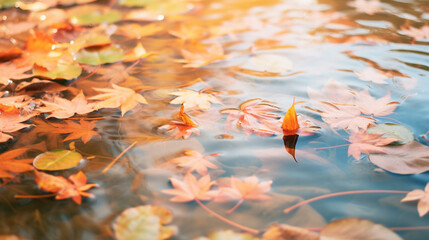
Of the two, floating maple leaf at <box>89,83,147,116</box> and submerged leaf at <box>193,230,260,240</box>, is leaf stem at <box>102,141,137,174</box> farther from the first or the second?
submerged leaf at <box>193,230,260,240</box>

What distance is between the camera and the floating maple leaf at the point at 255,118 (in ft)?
3.44

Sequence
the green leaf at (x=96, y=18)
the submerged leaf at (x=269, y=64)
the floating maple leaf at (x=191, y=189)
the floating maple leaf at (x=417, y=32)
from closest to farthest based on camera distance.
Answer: the floating maple leaf at (x=191, y=189), the submerged leaf at (x=269, y=64), the floating maple leaf at (x=417, y=32), the green leaf at (x=96, y=18)

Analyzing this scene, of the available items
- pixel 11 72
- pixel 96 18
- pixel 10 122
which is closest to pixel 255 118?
pixel 10 122

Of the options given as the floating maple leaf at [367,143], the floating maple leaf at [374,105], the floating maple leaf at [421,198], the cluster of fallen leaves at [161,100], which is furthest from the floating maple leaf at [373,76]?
the floating maple leaf at [421,198]

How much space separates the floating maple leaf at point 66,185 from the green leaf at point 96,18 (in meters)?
1.26

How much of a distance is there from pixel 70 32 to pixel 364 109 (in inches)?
58.9

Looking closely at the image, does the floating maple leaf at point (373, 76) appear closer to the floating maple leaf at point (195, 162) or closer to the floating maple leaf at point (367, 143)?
the floating maple leaf at point (367, 143)

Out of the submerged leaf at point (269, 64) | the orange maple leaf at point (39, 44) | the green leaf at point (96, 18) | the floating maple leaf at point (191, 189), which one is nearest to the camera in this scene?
the floating maple leaf at point (191, 189)

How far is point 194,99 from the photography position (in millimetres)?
1193

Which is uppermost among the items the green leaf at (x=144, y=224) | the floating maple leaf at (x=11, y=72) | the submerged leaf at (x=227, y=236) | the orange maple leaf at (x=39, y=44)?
the orange maple leaf at (x=39, y=44)

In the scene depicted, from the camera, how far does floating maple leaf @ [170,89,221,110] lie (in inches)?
46.2

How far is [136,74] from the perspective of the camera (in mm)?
1377

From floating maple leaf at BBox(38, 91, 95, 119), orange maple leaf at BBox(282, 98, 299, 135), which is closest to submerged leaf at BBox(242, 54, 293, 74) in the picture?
orange maple leaf at BBox(282, 98, 299, 135)

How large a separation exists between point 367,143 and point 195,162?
525 millimetres
